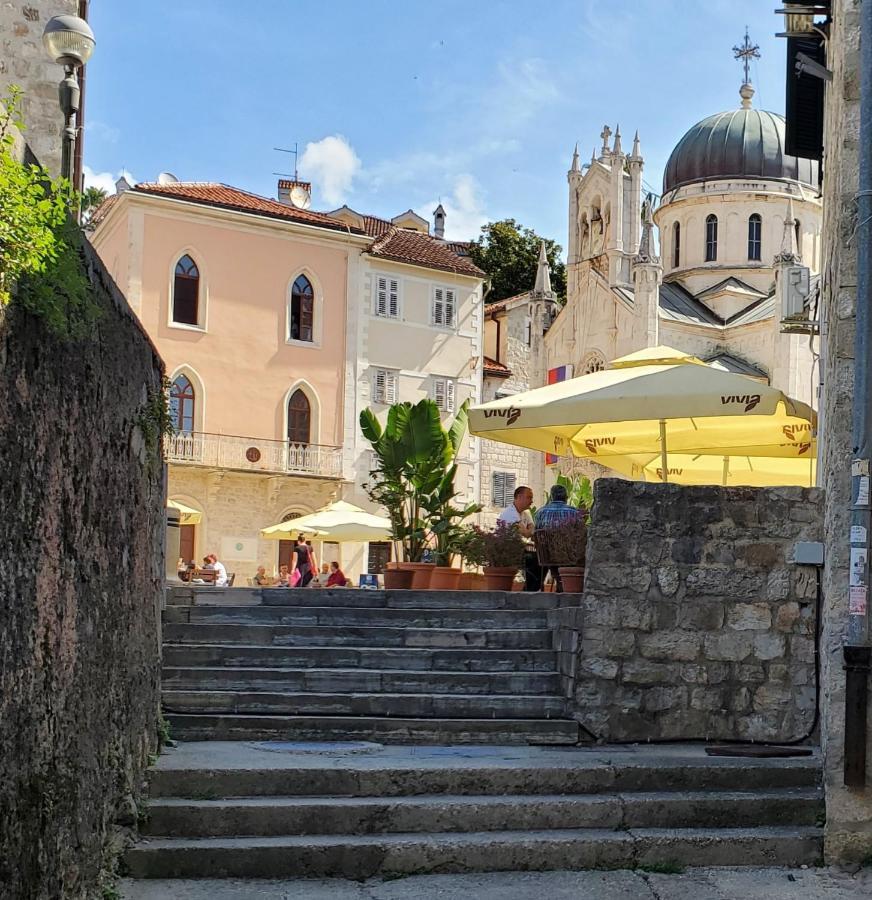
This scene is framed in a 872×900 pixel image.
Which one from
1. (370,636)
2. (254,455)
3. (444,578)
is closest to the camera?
(370,636)

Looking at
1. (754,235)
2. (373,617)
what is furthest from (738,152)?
(373,617)

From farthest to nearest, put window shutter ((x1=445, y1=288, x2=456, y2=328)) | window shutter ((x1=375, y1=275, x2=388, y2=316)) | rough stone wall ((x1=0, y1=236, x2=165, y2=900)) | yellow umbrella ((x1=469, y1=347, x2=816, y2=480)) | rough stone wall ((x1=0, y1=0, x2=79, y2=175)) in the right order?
window shutter ((x1=445, y1=288, x2=456, y2=328)), window shutter ((x1=375, y1=275, x2=388, y2=316)), rough stone wall ((x1=0, y1=0, x2=79, y2=175)), yellow umbrella ((x1=469, y1=347, x2=816, y2=480)), rough stone wall ((x1=0, y1=236, x2=165, y2=900))

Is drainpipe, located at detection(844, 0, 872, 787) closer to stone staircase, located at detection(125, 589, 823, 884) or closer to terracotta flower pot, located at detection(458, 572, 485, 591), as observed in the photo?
stone staircase, located at detection(125, 589, 823, 884)

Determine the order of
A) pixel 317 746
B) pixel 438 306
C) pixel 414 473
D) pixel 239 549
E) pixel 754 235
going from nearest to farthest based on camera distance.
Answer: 1. pixel 317 746
2. pixel 414 473
3. pixel 239 549
4. pixel 438 306
5. pixel 754 235

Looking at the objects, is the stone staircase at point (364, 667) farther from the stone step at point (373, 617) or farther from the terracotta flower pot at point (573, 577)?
the terracotta flower pot at point (573, 577)

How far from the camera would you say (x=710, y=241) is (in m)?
58.7

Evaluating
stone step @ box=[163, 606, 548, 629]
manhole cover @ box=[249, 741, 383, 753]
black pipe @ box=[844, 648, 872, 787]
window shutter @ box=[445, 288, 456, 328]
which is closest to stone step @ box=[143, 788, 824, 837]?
black pipe @ box=[844, 648, 872, 787]

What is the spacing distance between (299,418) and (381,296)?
187 inches

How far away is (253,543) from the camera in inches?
1405

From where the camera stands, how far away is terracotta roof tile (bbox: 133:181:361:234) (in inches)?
1415

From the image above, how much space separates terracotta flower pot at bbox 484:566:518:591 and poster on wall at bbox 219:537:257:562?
23.3 m

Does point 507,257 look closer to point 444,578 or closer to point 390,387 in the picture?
point 390,387

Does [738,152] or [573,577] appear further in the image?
[738,152]

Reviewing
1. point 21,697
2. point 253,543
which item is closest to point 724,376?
point 21,697
